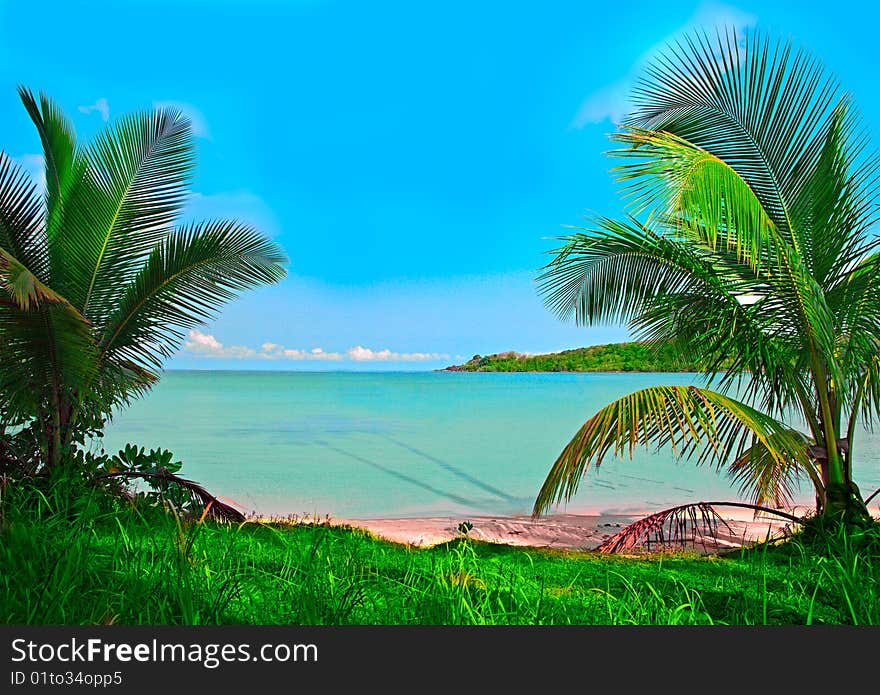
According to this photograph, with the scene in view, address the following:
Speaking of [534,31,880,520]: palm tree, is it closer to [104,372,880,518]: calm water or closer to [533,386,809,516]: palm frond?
[533,386,809,516]: palm frond

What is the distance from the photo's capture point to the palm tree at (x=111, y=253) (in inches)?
201

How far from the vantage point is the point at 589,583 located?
10.8ft

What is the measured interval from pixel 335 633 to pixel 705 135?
4.77m

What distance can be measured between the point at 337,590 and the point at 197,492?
3037 millimetres

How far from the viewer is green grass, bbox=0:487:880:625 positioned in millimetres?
2344

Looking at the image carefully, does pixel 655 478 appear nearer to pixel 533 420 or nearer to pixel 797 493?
pixel 797 493

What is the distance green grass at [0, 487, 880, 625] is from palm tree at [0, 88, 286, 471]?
1783 mm

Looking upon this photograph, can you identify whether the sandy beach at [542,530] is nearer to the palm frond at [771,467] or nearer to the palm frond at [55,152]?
the palm frond at [771,467]

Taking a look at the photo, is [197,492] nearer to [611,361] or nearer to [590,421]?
[590,421]

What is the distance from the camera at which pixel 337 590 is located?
2.55m

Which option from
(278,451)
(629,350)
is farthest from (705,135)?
(629,350)

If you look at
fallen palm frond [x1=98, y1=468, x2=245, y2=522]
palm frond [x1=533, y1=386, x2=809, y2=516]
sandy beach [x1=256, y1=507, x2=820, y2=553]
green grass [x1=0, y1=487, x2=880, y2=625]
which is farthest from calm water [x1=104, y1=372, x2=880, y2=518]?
green grass [x1=0, y1=487, x2=880, y2=625]

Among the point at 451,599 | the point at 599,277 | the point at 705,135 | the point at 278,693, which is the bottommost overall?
the point at 278,693

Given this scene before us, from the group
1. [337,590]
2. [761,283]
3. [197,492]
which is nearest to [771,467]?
[761,283]
